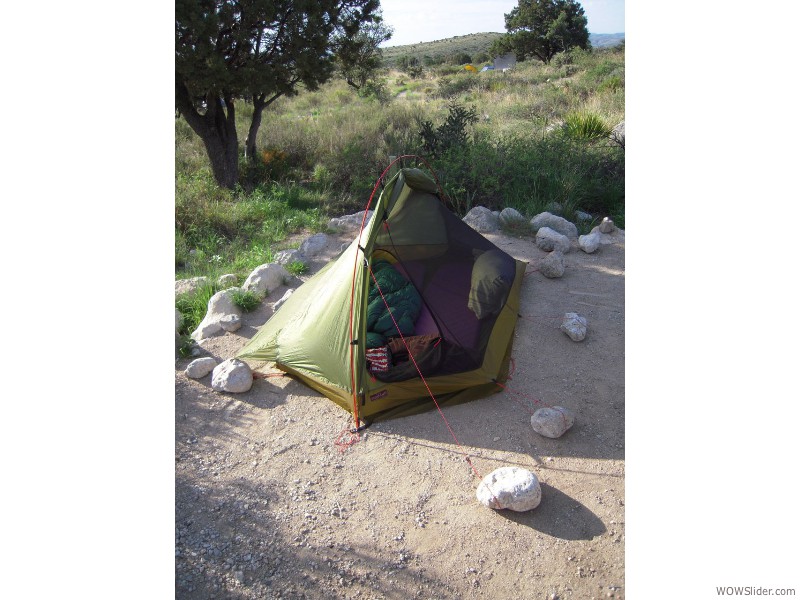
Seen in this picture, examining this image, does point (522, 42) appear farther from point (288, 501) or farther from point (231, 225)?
point (288, 501)

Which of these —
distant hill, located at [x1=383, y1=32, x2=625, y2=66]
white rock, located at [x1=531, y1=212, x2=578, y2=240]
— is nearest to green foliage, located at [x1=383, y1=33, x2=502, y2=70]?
distant hill, located at [x1=383, y1=32, x2=625, y2=66]

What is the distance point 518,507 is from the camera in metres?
2.79

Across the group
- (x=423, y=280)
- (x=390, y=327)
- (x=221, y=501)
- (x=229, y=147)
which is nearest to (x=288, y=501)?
(x=221, y=501)

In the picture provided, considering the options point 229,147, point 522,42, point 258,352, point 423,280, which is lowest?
point 258,352

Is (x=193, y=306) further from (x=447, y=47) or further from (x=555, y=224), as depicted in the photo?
(x=447, y=47)

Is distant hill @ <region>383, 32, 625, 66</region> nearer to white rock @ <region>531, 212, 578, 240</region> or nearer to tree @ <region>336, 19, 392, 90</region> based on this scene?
tree @ <region>336, 19, 392, 90</region>

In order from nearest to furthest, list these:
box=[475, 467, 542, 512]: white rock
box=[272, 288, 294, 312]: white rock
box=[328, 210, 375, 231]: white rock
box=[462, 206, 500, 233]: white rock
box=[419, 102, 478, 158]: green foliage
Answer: box=[475, 467, 542, 512]: white rock
box=[272, 288, 294, 312]: white rock
box=[462, 206, 500, 233]: white rock
box=[328, 210, 375, 231]: white rock
box=[419, 102, 478, 158]: green foliage

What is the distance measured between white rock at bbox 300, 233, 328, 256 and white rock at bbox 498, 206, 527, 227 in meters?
2.16

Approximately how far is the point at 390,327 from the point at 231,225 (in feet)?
15.2

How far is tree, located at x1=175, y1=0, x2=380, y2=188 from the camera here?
767cm

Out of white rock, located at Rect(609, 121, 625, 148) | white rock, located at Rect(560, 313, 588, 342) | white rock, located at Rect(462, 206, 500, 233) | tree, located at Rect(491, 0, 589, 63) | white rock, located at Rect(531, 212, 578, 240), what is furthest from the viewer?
tree, located at Rect(491, 0, 589, 63)

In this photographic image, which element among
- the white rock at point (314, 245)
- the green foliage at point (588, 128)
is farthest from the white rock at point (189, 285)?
the green foliage at point (588, 128)

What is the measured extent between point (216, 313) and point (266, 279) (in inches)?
26.5

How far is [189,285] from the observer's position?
5855mm
